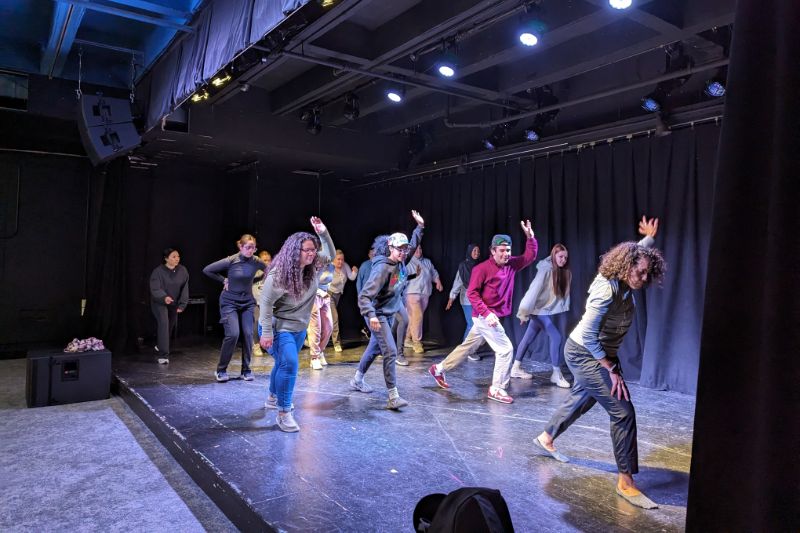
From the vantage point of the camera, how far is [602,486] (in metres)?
3.43

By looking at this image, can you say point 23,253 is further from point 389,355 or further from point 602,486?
point 602,486

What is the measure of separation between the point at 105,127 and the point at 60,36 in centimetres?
123

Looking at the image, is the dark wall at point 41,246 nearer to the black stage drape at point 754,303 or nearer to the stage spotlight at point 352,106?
the stage spotlight at point 352,106

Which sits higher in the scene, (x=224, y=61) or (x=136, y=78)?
(x=136, y=78)

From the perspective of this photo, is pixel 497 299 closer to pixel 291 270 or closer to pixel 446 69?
pixel 291 270

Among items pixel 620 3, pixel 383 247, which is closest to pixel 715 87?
pixel 620 3

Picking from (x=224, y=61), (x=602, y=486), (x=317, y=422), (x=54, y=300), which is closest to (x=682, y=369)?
(x=602, y=486)

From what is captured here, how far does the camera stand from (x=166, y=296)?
7.45 m

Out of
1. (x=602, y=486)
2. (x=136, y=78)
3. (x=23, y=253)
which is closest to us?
(x=602, y=486)

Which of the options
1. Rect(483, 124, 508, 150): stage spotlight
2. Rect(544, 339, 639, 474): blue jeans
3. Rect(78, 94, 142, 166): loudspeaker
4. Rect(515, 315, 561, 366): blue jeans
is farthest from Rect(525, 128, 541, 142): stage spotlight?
Rect(78, 94, 142, 166): loudspeaker

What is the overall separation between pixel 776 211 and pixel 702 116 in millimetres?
5880

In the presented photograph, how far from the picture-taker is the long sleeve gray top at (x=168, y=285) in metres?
7.47

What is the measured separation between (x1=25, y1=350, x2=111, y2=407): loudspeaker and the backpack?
5450 mm

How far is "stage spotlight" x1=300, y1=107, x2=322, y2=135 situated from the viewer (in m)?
8.05
